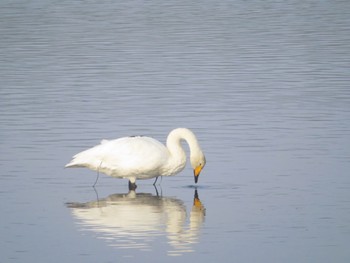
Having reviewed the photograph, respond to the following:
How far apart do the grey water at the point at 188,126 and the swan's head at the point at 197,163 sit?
170 mm

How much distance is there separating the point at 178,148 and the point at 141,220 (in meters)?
2.30

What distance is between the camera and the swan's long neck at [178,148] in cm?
1383

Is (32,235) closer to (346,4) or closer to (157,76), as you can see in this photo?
(157,76)

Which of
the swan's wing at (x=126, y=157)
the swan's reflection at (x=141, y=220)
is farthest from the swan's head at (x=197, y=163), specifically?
the swan's reflection at (x=141, y=220)

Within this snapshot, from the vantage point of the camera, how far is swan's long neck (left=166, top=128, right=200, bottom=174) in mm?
13828

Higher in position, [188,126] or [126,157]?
[188,126]

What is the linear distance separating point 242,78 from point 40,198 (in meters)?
9.95

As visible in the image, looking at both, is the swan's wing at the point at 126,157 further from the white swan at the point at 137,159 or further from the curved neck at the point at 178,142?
the curved neck at the point at 178,142

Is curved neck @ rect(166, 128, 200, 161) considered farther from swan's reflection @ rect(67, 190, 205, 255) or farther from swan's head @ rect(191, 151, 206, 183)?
swan's reflection @ rect(67, 190, 205, 255)

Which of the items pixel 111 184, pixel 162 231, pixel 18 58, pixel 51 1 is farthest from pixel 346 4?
pixel 162 231

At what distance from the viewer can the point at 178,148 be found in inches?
552

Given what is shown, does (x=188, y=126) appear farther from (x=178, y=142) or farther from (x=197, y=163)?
(x=197, y=163)

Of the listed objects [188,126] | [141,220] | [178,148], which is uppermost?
[188,126]

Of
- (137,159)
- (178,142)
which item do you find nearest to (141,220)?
(137,159)
